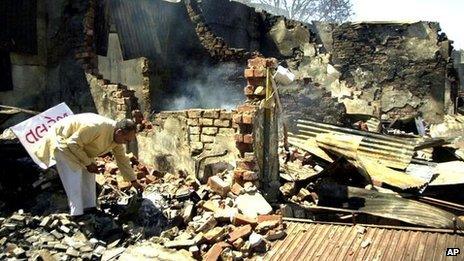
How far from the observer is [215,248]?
384cm

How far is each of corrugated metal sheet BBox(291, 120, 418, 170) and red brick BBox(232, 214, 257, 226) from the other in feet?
9.18

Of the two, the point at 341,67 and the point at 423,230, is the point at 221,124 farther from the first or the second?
the point at 341,67

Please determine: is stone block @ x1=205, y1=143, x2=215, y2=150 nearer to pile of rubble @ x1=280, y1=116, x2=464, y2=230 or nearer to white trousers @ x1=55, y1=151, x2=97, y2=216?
pile of rubble @ x1=280, y1=116, x2=464, y2=230

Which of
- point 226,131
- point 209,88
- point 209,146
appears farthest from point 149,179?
point 209,88

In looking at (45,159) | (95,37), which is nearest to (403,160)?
(45,159)

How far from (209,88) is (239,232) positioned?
7.67 meters

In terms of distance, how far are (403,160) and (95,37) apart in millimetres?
6304

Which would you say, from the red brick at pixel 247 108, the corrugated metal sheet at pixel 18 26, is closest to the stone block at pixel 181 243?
the red brick at pixel 247 108

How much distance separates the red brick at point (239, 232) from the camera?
396 centimetres

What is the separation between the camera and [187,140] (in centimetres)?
642

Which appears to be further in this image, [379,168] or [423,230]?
[379,168]

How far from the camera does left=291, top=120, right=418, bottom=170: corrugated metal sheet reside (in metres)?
6.17

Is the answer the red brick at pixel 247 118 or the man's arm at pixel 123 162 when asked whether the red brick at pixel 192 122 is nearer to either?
the red brick at pixel 247 118

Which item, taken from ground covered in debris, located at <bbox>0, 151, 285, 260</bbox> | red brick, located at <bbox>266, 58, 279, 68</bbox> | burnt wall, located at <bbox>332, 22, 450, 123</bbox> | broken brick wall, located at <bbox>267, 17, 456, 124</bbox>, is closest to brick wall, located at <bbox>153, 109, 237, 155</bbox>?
ground covered in debris, located at <bbox>0, 151, 285, 260</bbox>
